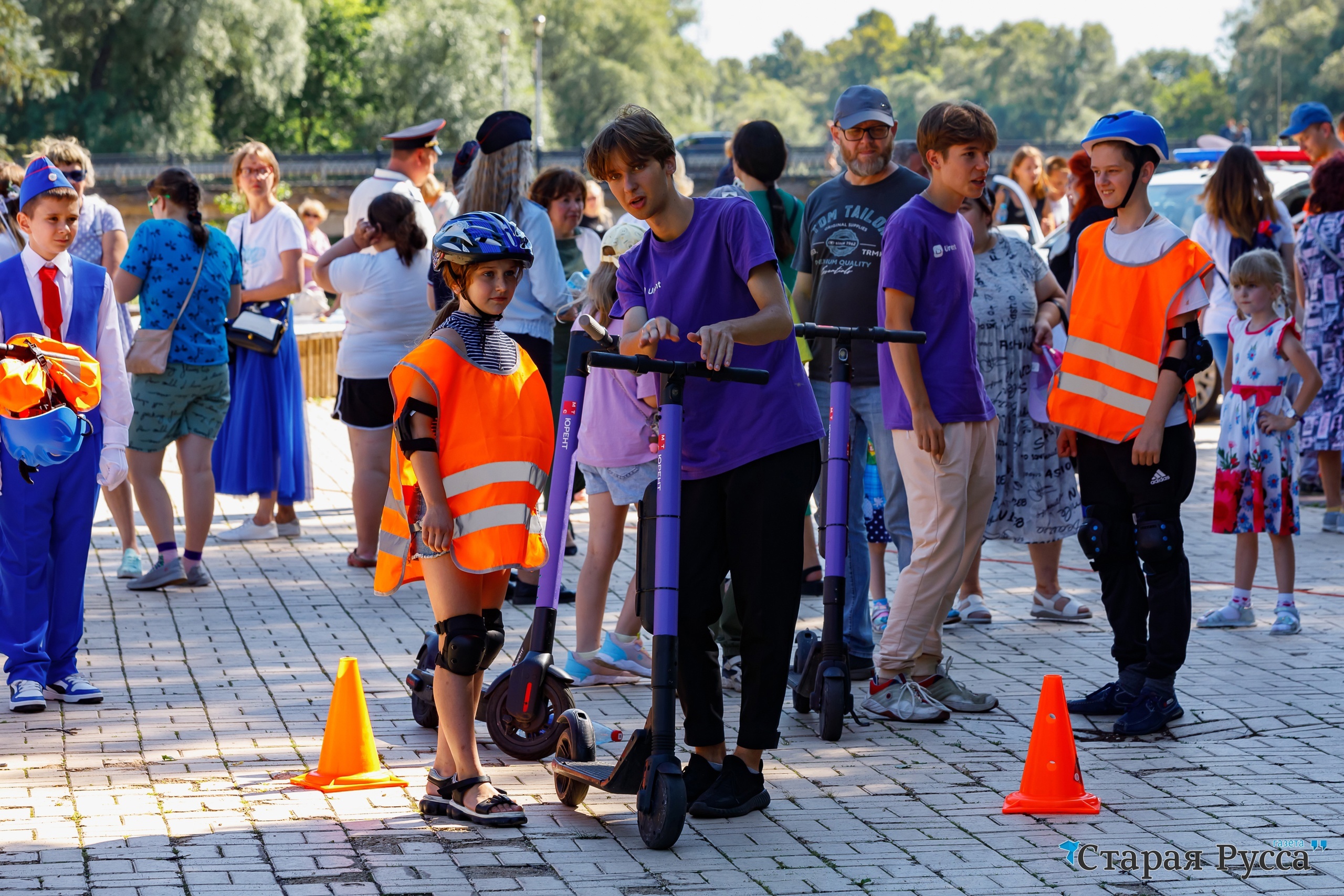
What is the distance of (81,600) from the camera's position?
19.1 feet

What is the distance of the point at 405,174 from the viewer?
28.7ft

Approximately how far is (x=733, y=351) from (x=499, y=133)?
3319mm

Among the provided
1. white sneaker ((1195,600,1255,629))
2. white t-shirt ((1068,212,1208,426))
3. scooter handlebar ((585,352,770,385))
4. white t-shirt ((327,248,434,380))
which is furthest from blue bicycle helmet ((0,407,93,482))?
white sneaker ((1195,600,1255,629))

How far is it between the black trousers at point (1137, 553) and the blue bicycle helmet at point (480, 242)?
230cm

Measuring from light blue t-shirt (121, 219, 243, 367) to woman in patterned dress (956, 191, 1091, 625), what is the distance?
3844 millimetres

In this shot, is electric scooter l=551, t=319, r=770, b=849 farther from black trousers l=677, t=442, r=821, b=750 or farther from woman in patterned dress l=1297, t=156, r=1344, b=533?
woman in patterned dress l=1297, t=156, r=1344, b=533

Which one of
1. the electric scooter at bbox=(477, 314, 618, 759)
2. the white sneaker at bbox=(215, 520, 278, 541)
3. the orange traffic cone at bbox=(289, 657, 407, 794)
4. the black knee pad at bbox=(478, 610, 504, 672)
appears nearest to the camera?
the black knee pad at bbox=(478, 610, 504, 672)

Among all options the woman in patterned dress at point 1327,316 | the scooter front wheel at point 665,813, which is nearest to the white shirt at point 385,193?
the scooter front wheel at point 665,813

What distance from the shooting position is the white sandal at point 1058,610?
7316 millimetres

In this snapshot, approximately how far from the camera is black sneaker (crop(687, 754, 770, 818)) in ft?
14.7

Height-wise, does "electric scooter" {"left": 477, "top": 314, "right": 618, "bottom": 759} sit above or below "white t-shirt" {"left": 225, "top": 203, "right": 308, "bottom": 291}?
below

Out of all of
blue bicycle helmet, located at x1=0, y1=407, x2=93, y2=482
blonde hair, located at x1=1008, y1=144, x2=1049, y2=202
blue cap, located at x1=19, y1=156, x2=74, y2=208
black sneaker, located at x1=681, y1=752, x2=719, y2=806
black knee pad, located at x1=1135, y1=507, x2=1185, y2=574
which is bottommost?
black sneaker, located at x1=681, y1=752, x2=719, y2=806

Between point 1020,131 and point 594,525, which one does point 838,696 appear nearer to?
point 594,525

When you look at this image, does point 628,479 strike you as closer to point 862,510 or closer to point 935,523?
point 862,510
